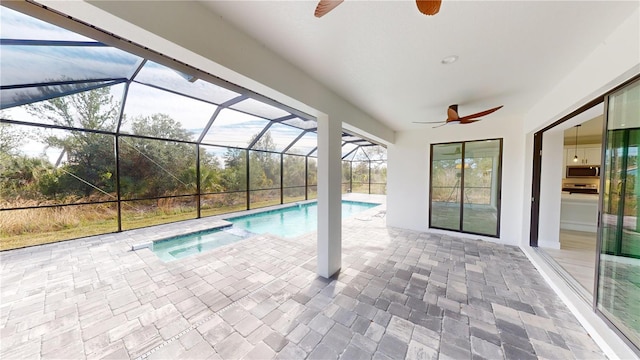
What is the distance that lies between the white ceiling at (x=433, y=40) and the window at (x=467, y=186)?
1.96 m

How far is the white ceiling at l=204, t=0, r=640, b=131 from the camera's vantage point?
1433 mm

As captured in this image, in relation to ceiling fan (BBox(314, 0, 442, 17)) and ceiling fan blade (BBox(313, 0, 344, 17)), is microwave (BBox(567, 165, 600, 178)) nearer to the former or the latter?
ceiling fan (BBox(314, 0, 442, 17))

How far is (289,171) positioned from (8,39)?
7.18 metres

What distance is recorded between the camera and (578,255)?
3451 mm

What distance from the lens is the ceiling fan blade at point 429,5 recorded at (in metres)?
1.07

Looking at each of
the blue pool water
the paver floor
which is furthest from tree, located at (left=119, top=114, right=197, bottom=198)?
the paver floor

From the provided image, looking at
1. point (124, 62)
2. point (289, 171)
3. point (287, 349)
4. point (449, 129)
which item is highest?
point (124, 62)

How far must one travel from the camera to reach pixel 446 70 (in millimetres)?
2270

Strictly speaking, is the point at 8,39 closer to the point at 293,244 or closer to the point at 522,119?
the point at 293,244

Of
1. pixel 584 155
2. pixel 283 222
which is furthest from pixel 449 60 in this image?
pixel 584 155

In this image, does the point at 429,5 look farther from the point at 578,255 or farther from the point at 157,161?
the point at 157,161

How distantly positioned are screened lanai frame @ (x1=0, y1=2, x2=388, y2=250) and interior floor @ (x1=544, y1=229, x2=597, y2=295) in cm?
461

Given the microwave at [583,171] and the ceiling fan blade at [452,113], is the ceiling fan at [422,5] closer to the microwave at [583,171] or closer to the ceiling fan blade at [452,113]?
the ceiling fan blade at [452,113]

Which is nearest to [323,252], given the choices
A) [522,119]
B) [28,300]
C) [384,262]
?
[384,262]
